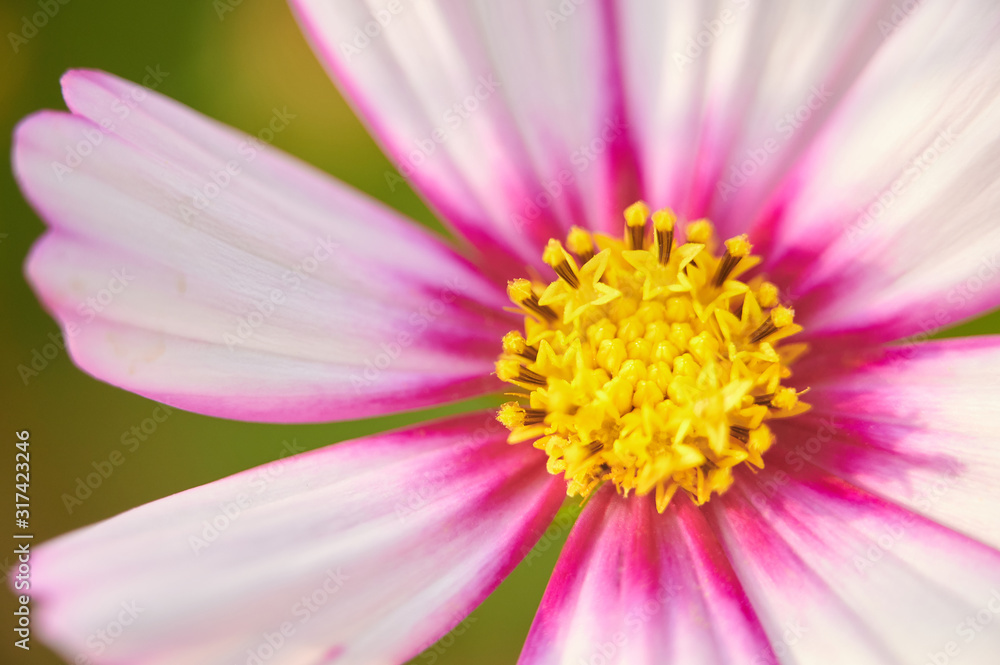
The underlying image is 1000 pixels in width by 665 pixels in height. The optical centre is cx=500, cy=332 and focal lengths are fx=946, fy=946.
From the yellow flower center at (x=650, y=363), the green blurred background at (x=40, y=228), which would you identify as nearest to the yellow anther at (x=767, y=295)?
the yellow flower center at (x=650, y=363)

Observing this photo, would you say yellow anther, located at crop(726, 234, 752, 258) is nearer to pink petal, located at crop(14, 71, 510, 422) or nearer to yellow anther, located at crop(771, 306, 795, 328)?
yellow anther, located at crop(771, 306, 795, 328)

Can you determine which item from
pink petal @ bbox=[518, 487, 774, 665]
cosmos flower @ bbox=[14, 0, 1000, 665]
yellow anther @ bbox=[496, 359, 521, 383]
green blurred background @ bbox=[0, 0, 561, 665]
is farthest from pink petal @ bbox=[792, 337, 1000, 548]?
green blurred background @ bbox=[0, 0, 561, 665]

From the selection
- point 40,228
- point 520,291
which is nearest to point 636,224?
point 520,291

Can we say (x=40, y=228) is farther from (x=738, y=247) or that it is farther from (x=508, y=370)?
(x=738, y=247)

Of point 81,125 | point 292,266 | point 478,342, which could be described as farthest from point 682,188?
point 81,125

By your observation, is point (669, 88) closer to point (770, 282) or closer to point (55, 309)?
point (770, 282)

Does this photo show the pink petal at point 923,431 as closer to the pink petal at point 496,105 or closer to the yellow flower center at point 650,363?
the yellow flower center at point 650,363
